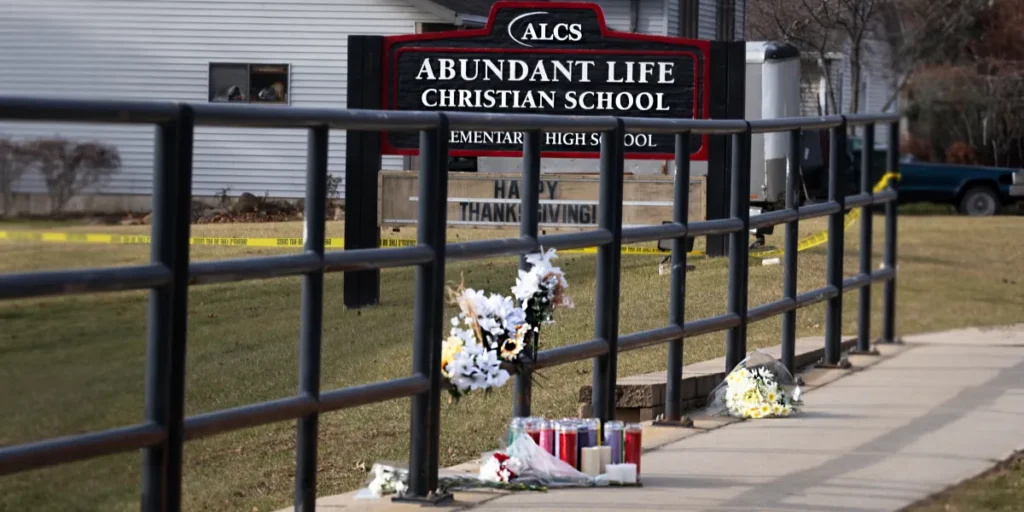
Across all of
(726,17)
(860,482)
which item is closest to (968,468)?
(860,482)

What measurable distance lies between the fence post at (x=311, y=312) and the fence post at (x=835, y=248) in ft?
15.4

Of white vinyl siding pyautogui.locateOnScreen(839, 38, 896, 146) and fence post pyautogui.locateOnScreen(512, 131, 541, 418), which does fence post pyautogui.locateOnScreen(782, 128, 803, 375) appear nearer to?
fence post pyautogui.locateOnScreen(512, 131, 541, 418)

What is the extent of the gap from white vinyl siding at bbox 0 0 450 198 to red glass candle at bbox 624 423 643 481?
20.3 meters

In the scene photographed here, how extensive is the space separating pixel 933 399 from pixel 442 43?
6.28 meters

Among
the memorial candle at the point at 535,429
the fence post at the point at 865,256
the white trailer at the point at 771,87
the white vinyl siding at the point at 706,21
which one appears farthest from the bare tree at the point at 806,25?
the white vinyl siding at the point at 706,21

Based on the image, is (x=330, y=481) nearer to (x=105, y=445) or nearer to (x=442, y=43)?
(x=105, y=445)

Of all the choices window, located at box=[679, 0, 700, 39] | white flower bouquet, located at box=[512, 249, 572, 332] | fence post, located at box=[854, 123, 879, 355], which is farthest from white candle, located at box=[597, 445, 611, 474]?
window, located at box=[679, 0, 700, 39]

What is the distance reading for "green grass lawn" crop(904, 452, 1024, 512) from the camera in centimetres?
543

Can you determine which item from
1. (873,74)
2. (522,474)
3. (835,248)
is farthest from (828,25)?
(522,474)

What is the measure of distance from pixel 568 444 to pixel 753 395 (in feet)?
6.06

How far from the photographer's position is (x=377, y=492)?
5.24 m

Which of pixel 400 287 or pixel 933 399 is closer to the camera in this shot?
pixel 933 399

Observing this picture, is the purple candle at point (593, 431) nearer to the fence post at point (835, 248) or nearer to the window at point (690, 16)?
the fence post at point (835, 248)

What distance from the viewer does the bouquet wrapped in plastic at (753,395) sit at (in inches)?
283
